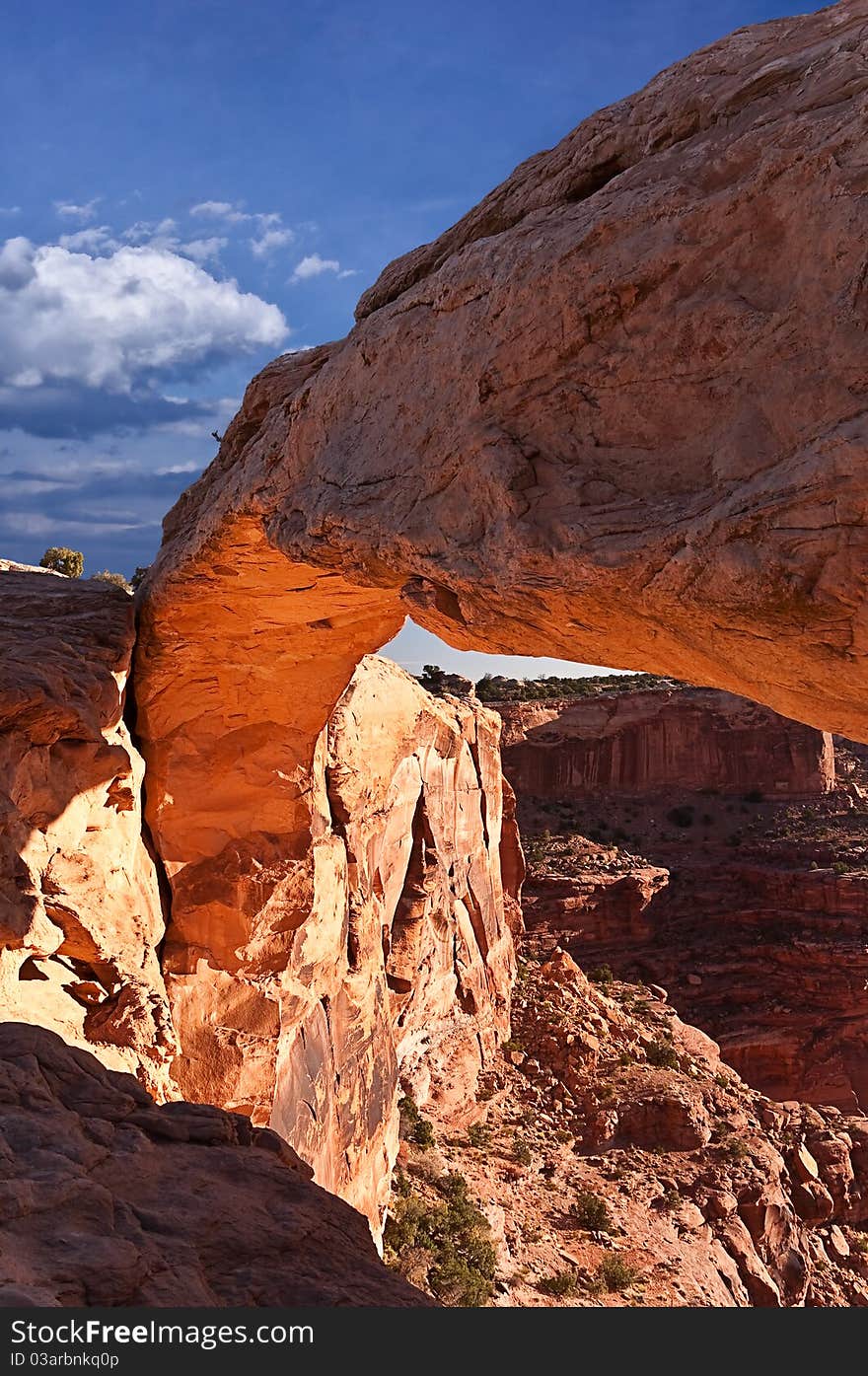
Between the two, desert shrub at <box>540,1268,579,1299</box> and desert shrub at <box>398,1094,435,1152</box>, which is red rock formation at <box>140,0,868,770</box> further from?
desert shrub at <box>398,1094,435,1152</box>

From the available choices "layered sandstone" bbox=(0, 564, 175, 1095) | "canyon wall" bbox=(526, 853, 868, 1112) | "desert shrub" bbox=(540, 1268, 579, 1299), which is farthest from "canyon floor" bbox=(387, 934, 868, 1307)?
"canyon wall" bbox=(526, 853, 868, 1112)

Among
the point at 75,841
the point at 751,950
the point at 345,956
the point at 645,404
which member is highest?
the point at 645,404

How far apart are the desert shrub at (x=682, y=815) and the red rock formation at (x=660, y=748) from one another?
992mm

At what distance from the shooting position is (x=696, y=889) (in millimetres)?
36219

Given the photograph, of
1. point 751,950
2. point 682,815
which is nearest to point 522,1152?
point 751,950

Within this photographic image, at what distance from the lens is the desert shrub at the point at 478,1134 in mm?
15117

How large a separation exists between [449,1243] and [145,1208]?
959 cm

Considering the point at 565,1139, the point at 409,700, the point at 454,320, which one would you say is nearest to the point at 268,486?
the point at 454,320

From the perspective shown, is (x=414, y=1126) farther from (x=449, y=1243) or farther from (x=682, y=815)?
(x=682, y=815)

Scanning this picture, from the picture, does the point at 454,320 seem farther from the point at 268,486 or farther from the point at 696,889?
the point at 696,889

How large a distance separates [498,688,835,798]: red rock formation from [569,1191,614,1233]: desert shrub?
2803cm

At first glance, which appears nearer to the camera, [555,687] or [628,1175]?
[628,1175]

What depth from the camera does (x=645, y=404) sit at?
13.6ft

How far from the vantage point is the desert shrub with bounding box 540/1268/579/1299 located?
11586mm
